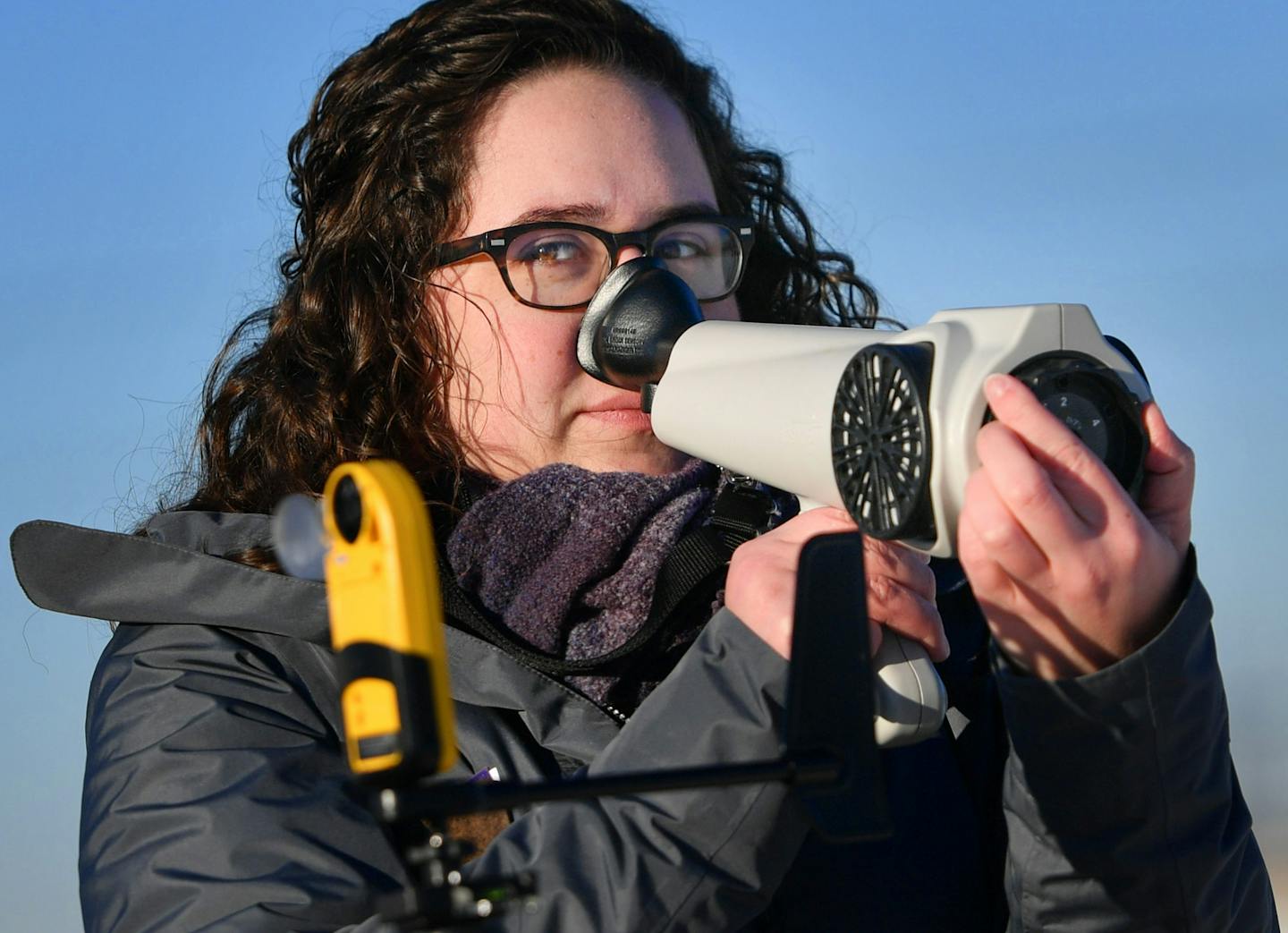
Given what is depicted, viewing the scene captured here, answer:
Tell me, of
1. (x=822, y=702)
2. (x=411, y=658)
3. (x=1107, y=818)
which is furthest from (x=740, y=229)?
(x=411, y=658)

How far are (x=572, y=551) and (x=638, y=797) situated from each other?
0.72 meters

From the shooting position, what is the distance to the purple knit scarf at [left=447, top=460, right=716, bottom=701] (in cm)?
210

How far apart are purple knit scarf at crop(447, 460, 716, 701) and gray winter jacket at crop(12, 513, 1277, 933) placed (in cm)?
14

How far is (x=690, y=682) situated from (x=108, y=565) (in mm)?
1014

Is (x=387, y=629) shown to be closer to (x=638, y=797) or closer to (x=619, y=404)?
(x=638, y=797)

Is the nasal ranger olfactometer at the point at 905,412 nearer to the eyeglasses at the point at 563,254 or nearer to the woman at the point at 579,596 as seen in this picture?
the woman at the point at 579,596

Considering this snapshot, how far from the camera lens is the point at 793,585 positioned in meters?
1.46

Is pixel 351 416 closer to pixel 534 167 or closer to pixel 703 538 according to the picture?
pixel 534 167

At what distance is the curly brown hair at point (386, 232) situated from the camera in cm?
248

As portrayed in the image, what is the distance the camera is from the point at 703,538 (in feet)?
7.03

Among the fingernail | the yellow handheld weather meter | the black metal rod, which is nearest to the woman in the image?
the fingernail

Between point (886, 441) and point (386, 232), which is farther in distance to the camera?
point (386, 232)

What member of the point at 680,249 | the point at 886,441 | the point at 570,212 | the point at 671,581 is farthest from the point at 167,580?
the point at 886,441

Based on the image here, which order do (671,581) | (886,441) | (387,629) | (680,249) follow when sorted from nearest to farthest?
(387,629) < (886,441) < (671,581) < (680,249)
